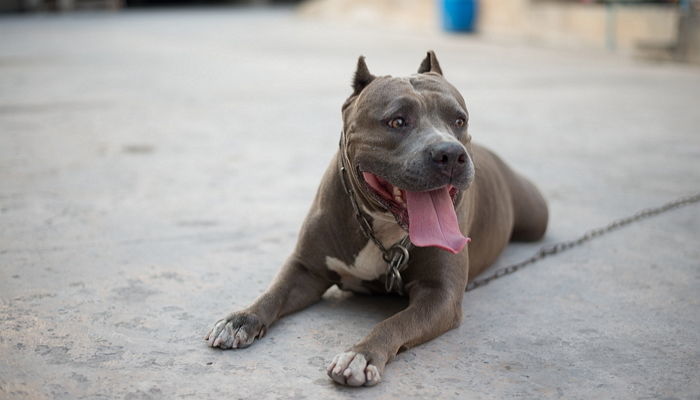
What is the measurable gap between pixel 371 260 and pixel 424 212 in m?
0.44

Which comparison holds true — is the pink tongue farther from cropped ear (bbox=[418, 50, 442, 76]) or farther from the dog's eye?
cropped ear (bbox=[418, 50, 442, 76])

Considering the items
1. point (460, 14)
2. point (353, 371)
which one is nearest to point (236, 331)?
point (353, 371)

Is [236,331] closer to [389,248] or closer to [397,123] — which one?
[389,248]

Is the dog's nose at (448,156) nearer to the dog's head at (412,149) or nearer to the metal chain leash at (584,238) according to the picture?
the dog's head at (412,149)

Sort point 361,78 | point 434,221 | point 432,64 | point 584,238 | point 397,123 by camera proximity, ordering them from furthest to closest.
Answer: point 584,238
point 432,64
point 361,78
point 397,123
point 434,221

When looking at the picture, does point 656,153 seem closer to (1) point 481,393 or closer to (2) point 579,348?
(2) point 579,348

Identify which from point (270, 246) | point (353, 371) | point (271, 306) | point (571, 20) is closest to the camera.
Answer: point (353, 371)

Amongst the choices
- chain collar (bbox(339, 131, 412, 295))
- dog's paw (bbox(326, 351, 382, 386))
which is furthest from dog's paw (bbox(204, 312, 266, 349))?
chain collar (bbox(339, 131, 412, 295))

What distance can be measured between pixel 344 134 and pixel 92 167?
11.2 ft

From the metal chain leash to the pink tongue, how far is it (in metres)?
0.83

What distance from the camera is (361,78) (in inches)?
144

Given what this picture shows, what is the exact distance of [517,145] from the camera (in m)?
7.38

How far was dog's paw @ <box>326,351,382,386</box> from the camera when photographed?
291 cm

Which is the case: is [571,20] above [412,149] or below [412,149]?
below
